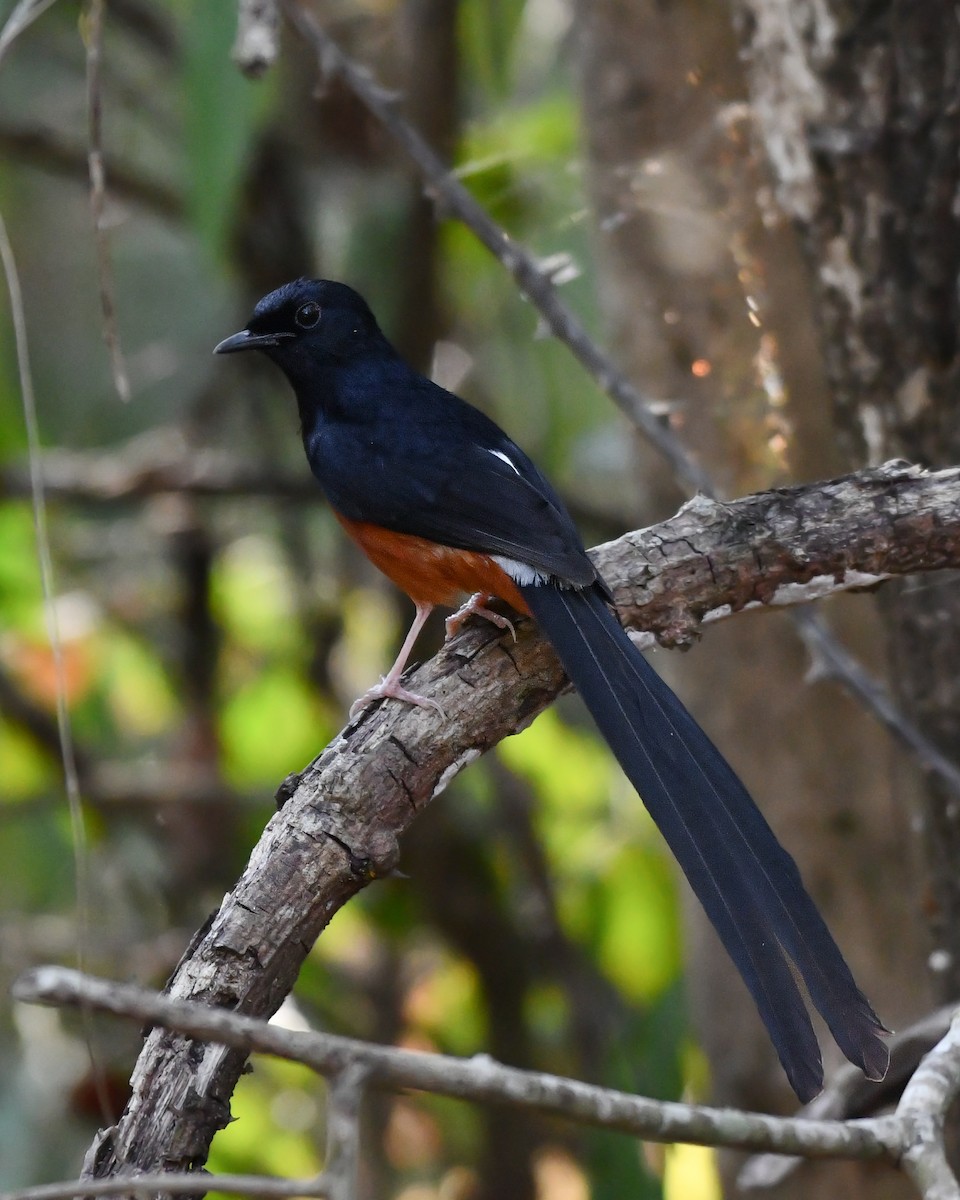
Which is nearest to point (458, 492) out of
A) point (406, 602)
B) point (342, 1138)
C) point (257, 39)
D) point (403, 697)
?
point (403, 697)

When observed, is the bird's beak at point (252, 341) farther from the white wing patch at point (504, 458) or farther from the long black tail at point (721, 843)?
the long black tail at point (721, 843)

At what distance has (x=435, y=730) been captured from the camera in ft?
7.22

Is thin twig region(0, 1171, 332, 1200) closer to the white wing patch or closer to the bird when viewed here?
the bird

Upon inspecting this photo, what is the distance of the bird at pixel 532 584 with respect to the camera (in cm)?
202

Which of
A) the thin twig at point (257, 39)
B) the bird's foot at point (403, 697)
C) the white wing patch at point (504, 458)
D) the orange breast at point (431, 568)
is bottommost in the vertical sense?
the bird's foot at point (403, 697)

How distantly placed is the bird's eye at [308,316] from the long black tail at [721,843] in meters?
1.20

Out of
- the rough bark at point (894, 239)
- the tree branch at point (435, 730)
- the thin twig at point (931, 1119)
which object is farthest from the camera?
the rough bark at point (894, 239)

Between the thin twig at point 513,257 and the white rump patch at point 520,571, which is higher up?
the thin twig at point 513,257

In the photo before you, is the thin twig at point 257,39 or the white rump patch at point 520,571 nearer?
the thin twig at point 257,39

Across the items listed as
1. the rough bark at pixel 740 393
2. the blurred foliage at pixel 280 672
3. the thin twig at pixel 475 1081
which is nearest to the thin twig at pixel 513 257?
the rough bark at pixel 740 393

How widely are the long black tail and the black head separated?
1.13m

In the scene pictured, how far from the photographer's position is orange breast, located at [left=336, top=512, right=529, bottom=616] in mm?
2789

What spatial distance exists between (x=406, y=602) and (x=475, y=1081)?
3.93 metres

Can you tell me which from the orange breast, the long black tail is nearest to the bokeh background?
the orange breast
